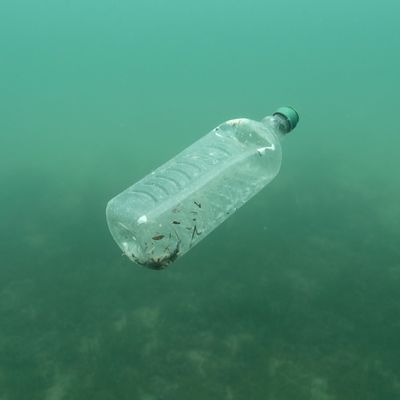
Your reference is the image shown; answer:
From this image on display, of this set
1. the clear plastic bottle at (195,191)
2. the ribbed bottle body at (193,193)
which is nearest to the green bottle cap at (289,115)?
the clear plastic bottle at (195,191)

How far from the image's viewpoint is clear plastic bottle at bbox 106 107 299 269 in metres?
2.75

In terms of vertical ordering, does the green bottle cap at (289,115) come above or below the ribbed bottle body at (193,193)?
above

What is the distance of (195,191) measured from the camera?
306cm

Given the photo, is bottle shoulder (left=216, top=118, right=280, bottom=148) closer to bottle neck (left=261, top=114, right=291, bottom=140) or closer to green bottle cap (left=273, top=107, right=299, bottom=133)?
bottle neck (left=261, top=114, right=291, bottom=140)

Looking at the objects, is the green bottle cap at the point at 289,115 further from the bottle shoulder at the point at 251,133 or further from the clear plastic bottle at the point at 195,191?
the bottle shoulder at the point at 251,133

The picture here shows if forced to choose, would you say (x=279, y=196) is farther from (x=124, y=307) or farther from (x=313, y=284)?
(x=124, y=307)

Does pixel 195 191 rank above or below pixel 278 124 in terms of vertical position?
below

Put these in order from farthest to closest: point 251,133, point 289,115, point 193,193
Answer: point 251,133, point 289,115, point 193,193

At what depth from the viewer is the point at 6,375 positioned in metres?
3.74

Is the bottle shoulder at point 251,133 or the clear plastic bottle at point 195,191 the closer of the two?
the clear plastic bottle at point 195,191

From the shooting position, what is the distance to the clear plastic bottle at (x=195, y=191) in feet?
9.03

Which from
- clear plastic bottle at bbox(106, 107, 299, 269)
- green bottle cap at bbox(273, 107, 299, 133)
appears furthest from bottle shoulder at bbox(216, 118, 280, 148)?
green bottle cap at bbox(273, 107, 299, 133)

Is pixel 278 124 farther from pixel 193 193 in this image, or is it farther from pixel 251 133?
pixel 193 193

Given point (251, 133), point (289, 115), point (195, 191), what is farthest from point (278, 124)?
point (195, 191)
